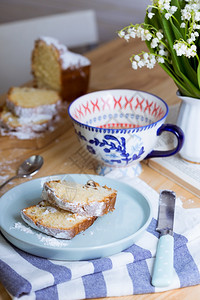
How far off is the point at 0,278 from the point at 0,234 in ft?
0.39

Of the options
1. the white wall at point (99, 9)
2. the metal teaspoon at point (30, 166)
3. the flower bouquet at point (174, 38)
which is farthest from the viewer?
the white wall at point (99, 9)

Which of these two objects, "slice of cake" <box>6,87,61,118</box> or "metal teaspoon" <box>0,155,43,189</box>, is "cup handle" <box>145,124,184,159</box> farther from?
"slice of cake" <box>6,87,61,118</box>

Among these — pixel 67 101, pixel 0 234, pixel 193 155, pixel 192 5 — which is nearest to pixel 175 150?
pixel 193 155

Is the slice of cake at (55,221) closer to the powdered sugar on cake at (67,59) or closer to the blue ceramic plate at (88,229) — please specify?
the blue ceramic plate at (88,229)

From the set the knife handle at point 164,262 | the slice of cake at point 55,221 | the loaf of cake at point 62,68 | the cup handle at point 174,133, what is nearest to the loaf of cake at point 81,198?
the slice of cake at point 55,221

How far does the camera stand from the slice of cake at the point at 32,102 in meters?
1.36

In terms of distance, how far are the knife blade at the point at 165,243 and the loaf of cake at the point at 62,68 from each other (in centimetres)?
68

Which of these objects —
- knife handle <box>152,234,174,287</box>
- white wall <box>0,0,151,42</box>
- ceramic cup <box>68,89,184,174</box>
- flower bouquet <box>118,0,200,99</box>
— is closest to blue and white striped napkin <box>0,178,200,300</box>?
knife handle <box>152,234,174,287</box>

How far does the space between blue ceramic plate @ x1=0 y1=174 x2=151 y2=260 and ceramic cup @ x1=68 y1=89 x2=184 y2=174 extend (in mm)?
73

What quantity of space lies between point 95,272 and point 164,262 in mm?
126

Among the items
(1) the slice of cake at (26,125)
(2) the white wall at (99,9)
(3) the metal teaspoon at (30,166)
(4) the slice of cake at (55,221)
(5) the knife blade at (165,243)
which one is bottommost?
(2) the white wall at (99,9)

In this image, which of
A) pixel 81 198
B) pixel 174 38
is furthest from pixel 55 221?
pixel 174 38

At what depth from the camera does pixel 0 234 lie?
86 cm

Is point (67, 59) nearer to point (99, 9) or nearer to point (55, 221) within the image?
point (55, 221)
